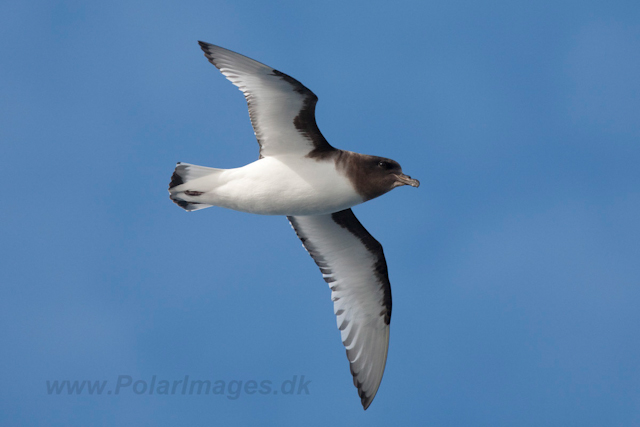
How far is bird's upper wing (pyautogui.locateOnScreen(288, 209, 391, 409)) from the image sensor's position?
12742 millimetres

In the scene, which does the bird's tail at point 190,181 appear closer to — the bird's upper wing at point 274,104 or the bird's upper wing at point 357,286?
the bird's upper wing at point 274,104

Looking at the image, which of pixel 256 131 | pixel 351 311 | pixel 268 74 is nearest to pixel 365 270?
pixel 351 311

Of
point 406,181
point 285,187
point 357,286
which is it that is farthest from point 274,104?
point 357,286

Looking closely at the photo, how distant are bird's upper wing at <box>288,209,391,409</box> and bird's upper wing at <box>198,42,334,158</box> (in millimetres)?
1816

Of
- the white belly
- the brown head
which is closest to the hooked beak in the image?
the brown head

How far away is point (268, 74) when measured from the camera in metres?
10.7

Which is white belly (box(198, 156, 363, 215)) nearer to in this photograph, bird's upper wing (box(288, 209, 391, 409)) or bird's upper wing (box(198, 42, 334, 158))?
bird's upper wing (box(198, 42, 334, 158))

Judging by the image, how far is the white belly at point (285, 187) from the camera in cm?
1109

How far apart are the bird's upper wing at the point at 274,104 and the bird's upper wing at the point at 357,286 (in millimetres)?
1816

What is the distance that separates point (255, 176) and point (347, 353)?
12.4ft

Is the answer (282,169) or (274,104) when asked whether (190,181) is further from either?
(274,104)

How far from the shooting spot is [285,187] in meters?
11.1

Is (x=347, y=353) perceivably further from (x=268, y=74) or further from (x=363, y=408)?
(x=268, y=74)

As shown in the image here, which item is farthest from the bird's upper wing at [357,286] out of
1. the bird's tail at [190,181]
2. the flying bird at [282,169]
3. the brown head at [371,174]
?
the bird's tail at [190,181]
